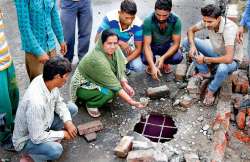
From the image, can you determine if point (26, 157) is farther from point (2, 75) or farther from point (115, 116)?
point (115, 116)

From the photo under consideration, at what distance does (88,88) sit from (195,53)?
169cm

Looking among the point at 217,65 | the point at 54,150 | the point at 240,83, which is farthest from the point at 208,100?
the point at 54,150

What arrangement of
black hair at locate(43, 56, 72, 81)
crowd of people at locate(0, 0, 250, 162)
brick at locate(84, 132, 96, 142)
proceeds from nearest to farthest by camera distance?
black hair at locate(43, 56, 72, 81)
crowd of people at locate(0, 0, 250, 162)
brick at locate(84, 132, 96, 142)

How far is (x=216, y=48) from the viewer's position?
5355mm

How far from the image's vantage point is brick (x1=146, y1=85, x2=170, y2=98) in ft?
17.9

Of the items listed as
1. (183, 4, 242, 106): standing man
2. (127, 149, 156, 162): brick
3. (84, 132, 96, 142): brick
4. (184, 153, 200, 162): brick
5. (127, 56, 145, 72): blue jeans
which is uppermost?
(183, 4, 242, 106): standing man

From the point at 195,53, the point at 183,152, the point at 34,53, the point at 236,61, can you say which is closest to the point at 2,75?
the point at 34,53

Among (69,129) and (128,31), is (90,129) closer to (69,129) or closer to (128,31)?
(69,129)

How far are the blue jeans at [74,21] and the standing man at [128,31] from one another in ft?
1.57

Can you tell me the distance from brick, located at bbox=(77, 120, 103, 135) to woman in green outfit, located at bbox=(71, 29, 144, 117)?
0.33m

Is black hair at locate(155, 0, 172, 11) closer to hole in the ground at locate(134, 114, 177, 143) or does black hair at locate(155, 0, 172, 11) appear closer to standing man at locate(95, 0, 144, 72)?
standing man at locate(95, 0, 144, 72)

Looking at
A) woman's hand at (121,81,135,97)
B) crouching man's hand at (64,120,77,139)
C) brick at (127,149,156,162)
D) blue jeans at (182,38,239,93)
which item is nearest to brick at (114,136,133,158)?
brick at (127,149,156,162)

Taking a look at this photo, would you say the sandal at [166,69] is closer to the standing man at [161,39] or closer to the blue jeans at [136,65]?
the standing man at [161,39]

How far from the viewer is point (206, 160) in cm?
436
